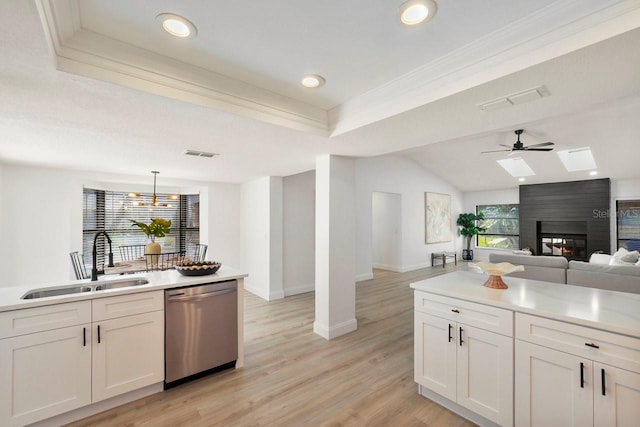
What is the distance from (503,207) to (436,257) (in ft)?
10.4

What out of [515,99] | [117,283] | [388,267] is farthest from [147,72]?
[388,267]

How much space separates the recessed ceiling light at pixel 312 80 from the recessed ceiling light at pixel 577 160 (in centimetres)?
673

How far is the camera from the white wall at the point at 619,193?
21.2 ft

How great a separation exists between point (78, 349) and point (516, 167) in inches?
365

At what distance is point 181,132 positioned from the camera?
2477mm

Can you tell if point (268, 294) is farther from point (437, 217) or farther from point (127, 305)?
point (437, 217)

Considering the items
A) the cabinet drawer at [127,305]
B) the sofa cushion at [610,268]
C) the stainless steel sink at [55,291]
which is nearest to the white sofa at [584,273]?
the sofa cushion at [610,268]

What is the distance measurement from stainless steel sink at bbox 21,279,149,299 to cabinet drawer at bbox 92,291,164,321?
290mm

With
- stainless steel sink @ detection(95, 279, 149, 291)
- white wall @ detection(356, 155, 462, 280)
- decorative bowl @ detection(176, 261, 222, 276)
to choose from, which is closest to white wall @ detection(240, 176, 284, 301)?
A: white wall @ detection(356, 155, 462, 280)

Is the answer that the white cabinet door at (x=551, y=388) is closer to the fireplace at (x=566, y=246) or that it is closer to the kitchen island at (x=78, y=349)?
the kitchen island at (x=78, y=349)

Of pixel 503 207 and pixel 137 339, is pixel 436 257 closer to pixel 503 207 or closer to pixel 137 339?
pixel 503 207

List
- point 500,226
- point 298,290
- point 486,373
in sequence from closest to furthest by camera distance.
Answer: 1. point 486,373
2. point 298,290
3. point 500,226

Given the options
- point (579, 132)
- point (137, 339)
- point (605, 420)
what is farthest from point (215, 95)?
point (579, 132)

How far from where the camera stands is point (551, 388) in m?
1.59
